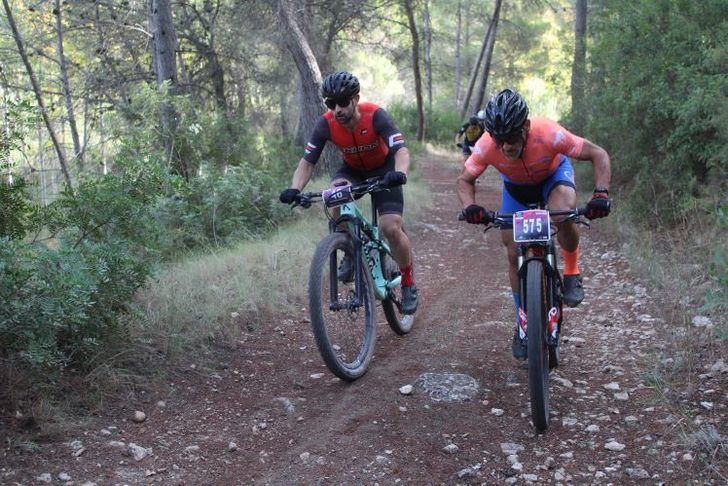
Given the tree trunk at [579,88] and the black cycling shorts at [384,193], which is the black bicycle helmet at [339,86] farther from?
the tree trunk at [579,88]

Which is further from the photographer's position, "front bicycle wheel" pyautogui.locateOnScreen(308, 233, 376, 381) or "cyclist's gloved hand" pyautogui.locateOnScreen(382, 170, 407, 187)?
"cyclist's gloved hand" pyautogui.locateOnScreen(382, 170, 407, 187)

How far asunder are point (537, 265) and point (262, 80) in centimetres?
1530

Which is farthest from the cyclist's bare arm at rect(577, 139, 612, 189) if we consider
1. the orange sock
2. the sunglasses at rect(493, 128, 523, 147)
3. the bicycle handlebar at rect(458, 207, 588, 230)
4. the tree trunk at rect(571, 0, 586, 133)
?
the tree trunk at rect(571, 0, 586, 133)

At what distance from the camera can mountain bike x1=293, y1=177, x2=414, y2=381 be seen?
4.46 meters

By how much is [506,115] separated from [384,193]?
1644 millimetres

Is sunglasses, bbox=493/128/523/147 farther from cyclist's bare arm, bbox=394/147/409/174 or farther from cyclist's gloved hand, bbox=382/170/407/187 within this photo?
cyclist's bare arm, bbox=394/147/409/174

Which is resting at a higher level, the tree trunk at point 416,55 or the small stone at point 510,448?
the tree trunk at point 416,55

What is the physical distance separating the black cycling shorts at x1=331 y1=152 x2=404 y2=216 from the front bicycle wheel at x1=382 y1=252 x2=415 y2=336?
422 mm

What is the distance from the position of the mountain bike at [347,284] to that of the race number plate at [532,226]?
124 centimetres

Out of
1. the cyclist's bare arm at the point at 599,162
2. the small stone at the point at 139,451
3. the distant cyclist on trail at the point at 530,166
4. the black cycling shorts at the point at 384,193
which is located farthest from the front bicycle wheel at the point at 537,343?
the small stone at the point at 139,451

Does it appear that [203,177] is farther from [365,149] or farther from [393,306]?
[393,306]

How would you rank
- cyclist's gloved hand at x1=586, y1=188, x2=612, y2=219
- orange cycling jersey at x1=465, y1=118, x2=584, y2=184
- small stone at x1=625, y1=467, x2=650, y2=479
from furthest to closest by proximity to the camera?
orange cycling jersey at x1=465, y1=118, x2=584, y2=184
cyclist's gloved hand at x1=586, y1=188, x2=612, y2=219
small stone at x1=625, y1=467, x2=650, y2=479

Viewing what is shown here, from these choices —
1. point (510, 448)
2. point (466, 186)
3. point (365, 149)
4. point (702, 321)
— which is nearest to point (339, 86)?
point (365, 149)

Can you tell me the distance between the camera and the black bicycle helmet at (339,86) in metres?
5.01
